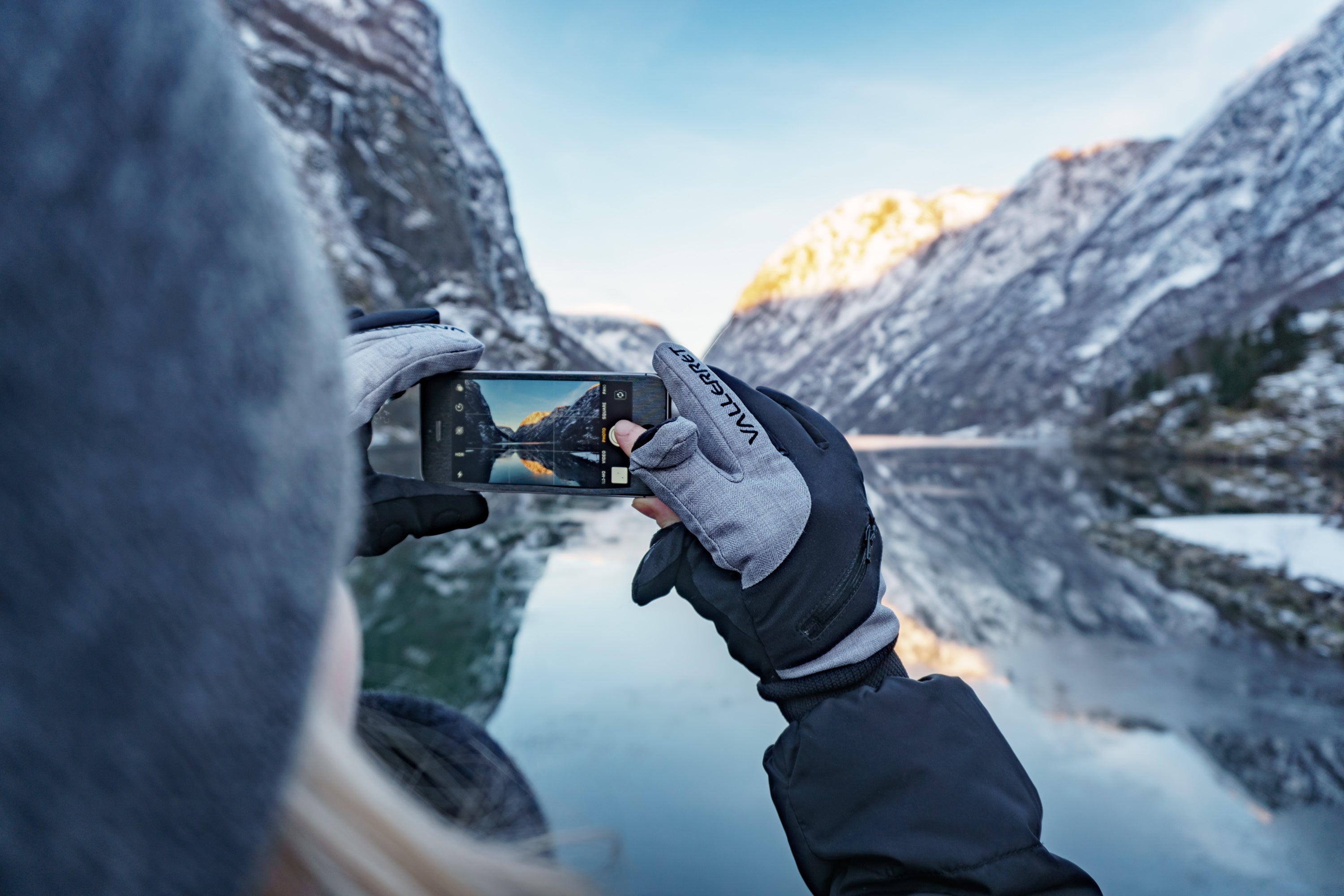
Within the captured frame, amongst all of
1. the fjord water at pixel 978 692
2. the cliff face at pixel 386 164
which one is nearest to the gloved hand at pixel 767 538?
the fjord water at pixel 978 692

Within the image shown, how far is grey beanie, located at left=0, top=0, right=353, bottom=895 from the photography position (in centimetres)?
37

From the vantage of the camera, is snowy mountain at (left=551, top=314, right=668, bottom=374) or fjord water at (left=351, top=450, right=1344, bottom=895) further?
snowy mountain at (left=551, top=314, right=668, bottom=374)

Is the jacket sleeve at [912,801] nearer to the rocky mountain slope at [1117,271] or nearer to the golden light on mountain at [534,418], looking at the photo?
the golden light on mountain at [534,418]

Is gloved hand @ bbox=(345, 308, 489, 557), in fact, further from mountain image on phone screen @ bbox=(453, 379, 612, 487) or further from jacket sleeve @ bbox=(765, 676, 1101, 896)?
jacket sleeve @ bbox=(765, 676, 1101, 896)

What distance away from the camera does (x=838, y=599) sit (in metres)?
1.58

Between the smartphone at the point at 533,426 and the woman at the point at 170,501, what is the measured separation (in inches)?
59.4

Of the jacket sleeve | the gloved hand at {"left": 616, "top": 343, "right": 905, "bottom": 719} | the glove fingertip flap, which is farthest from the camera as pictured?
the glove fingertip flap

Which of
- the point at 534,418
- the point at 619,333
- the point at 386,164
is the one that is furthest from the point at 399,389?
the point at 619,333

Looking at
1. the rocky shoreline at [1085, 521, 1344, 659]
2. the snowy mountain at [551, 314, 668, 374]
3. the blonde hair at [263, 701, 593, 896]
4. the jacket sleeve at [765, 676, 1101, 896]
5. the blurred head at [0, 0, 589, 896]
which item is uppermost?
the blurred head at [0, 0, 589, 896]

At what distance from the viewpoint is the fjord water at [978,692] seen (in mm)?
4766

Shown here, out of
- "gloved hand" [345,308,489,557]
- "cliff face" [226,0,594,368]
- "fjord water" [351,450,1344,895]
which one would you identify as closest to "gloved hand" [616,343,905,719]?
"fjord water" [351,450,1344,895]

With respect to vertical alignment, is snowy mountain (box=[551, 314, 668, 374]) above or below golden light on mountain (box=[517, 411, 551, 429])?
below

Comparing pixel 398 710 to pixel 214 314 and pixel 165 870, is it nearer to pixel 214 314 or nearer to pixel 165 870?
pixel 165 870

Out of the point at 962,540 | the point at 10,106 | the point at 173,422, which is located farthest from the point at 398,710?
the point at 962,540
